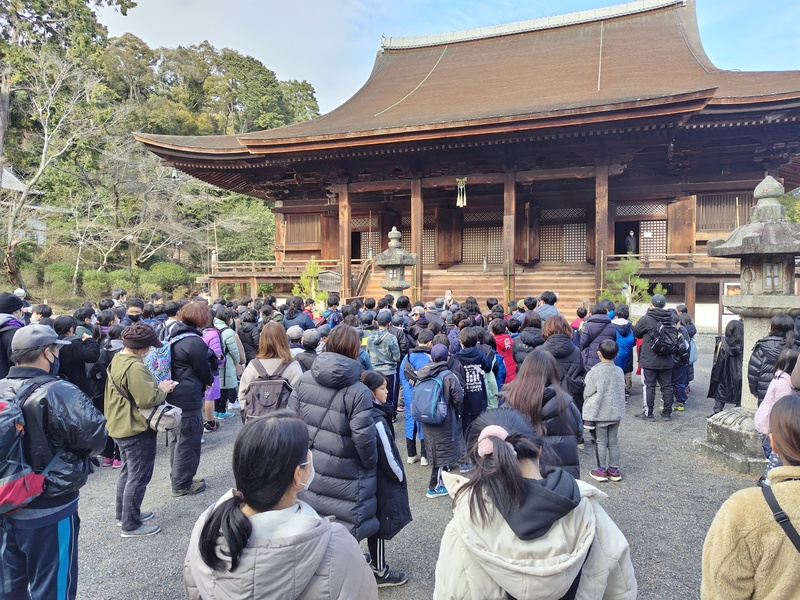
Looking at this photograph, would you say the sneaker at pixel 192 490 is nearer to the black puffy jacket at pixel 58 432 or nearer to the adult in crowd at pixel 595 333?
the black puffy jacket at pixel 58 432

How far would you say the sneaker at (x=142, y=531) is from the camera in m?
3.42

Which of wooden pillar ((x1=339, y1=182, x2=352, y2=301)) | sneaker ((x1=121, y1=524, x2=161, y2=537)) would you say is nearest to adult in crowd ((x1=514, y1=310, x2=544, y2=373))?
sneaker ((x1=121, y1=524, x2=161, y2=537))

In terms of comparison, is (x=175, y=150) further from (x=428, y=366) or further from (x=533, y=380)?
(x=533, y=380)

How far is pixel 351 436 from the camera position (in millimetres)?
2496

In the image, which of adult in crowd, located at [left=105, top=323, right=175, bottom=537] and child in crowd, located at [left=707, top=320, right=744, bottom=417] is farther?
child in crowd, located at [left=707, top=320, right=744, bottom=417]

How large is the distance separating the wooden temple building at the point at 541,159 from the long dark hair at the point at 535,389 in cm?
952

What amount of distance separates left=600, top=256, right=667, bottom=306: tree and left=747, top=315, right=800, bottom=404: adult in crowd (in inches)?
258

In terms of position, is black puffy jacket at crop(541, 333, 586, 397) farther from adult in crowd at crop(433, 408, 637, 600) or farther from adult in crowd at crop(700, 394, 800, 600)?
adult in crowd at crop(433, 408, 637, 600)

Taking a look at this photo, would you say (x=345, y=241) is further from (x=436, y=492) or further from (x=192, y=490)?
(x=436, y=492)

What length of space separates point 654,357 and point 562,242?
10.2 meters

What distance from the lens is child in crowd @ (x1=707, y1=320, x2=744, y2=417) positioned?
551cm

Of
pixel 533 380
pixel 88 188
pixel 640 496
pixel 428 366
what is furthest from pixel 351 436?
pixel 88 188

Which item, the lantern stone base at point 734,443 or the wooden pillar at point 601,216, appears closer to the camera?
the lantern stone base at point 734,443

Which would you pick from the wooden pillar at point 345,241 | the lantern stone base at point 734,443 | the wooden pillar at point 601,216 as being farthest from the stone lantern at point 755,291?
the wooden pillar at point 345,241
